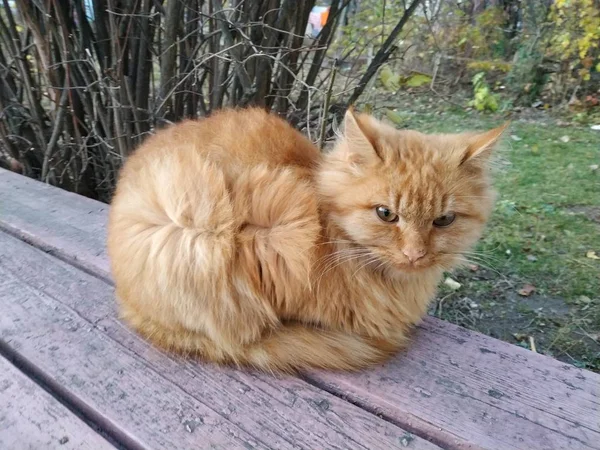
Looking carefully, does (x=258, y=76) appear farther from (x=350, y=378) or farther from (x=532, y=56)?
(x=532, y=56)

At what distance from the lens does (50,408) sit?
113cm

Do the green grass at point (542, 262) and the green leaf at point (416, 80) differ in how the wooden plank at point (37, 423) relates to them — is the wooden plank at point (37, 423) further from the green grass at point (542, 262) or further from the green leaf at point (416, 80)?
the green leaf at point (416, 80)

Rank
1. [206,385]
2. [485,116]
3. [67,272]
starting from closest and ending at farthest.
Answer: [206,385], [67,272], [485,116]

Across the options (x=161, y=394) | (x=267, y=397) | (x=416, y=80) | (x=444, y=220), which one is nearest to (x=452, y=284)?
(x=444, y=220)

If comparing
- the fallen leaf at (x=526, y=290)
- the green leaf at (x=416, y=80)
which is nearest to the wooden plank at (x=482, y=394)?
the fallen leaf at (x=526, y=290)

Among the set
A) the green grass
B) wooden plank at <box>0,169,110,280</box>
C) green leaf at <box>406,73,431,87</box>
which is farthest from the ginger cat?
green leaf at <box>406,73,431,87</box>

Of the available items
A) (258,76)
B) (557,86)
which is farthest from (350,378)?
(557,86)

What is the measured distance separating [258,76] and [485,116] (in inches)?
133

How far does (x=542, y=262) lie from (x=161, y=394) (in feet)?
7.26

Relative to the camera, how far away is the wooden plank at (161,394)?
3.52 feet

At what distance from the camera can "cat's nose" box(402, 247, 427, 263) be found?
1204 millimetres

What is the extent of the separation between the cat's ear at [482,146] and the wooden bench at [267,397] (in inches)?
20.1

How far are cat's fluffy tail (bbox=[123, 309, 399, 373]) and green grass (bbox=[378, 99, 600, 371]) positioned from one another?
1.49 feet

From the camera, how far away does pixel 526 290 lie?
7.95ft
